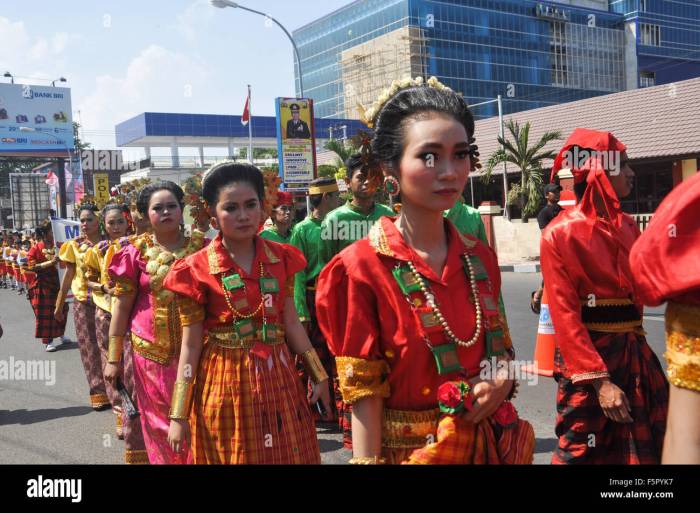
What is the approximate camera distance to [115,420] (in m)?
6.96

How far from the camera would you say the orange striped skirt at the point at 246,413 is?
3.42 m

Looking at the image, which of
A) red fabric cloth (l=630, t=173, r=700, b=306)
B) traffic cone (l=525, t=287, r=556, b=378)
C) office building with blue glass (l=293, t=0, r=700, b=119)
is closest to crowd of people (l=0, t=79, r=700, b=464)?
red fabric cloth (l=630, t=173, r=700, b=306)

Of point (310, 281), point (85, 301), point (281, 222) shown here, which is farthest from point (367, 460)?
point (85, 301)

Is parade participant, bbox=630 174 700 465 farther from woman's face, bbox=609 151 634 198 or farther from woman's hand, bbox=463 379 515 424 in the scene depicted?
woman's face, bbox=609 151 634 198

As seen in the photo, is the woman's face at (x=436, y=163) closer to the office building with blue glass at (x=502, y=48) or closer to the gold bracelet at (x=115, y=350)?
the gold bracelet at (x=115, y=350)

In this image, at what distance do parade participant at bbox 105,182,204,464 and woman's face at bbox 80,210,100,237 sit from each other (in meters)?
3.76

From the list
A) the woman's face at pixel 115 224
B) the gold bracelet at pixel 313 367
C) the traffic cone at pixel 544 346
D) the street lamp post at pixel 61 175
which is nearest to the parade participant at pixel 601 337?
the gold bracelet at pixel 313 367

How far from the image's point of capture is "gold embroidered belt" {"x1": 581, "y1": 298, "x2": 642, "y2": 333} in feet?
11.4

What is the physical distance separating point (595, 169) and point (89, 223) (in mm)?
6401

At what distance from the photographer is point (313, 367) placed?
12.3 ft

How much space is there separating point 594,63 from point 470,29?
63.3 feet
